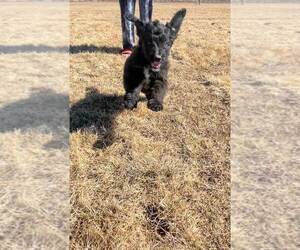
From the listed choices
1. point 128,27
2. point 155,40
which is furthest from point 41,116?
point 128,27

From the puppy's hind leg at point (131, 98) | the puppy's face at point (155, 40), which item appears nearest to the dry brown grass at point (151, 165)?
the puppy's hind leg at point (131, 98)

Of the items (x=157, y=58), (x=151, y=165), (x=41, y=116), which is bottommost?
(x=151, y=165)

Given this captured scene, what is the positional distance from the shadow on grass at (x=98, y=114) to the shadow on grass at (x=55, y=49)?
305 cm

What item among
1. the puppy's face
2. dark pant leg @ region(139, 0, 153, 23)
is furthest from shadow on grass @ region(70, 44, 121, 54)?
the puppy's face

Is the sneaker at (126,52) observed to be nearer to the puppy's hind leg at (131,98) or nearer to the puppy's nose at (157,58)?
the puppy's hind leg at (131,98)

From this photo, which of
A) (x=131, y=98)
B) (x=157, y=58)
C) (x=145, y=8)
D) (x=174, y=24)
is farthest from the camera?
(x=145, y=8)

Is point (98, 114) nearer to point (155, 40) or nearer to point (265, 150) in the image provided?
point (155, 40)

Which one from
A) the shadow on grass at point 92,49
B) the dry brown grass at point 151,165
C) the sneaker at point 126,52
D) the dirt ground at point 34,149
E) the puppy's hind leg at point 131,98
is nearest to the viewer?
the dirt ground at point 34,149

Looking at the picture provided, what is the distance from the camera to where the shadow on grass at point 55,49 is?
38.9 ft

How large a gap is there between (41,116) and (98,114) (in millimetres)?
946

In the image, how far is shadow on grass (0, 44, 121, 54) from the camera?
11867 millimetres

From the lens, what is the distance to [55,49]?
1260 cm

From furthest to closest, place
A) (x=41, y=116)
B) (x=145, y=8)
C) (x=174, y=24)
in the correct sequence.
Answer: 1. (x=145, y=8)
2. (x=41, y=116)
3. (x=174, y=24)

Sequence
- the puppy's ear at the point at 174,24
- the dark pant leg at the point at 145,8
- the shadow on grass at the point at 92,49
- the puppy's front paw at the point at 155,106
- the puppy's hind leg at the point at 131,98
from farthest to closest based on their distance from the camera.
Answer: the shadow on grass at the point at 92,49 < the dark pant leg at the point at 145,8 < the puppy's ear at the point at 174,24 < the puppy's hind leg at the point at 131,98 < the puppy's front paw at the point at 155,106
